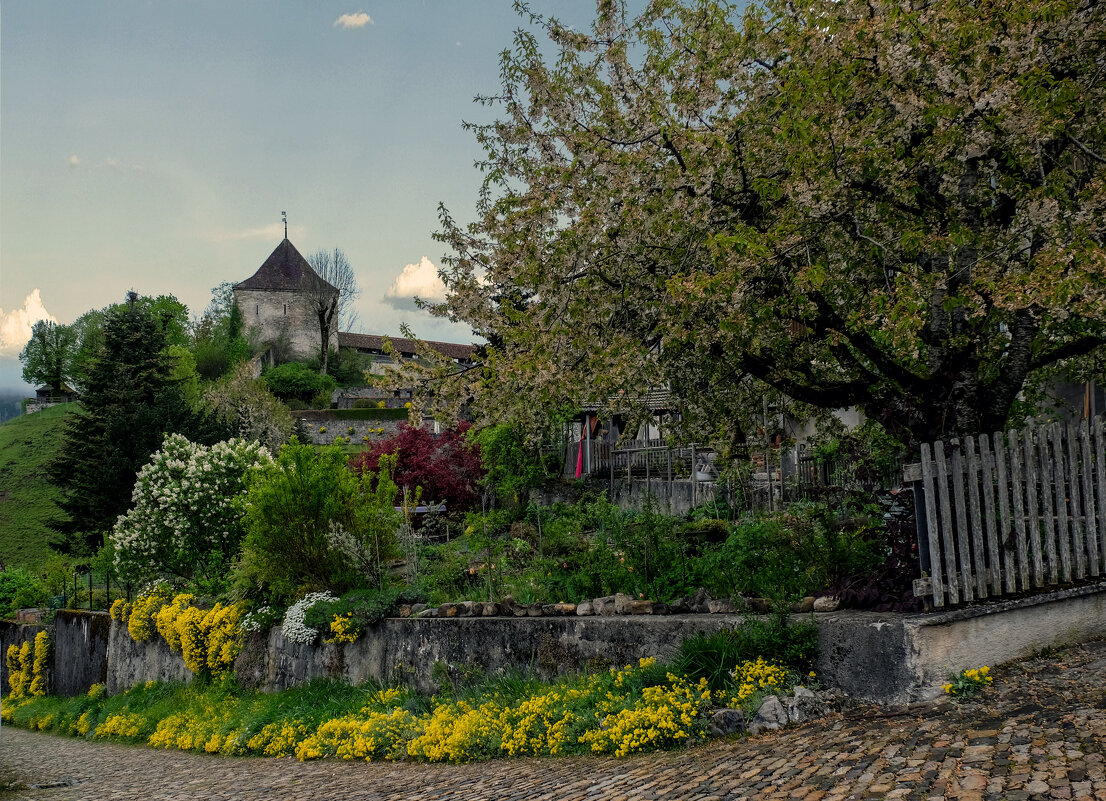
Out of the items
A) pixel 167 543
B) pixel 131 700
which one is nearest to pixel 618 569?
pixel 131 700

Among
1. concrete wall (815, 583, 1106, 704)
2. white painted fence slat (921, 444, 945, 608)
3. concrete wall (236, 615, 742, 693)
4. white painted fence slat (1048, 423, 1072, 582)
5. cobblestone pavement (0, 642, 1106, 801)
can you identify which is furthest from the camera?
concrete wall (236, 615, 742, 693)

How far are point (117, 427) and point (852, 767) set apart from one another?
2793cm

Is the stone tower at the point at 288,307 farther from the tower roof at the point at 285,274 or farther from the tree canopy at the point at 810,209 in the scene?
the tree canopy at the point at 810,209

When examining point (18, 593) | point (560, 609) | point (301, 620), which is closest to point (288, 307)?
point (18, 593)

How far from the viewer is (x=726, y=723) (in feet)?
A: 19.7

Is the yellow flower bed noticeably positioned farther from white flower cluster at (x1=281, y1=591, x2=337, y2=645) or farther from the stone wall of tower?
the stone wall of tower

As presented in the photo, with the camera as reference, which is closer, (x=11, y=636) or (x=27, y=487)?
(x=11, y=636)

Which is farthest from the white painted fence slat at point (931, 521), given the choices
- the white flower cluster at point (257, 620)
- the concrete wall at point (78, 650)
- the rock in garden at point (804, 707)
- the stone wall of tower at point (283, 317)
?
the stone wall of tower at point (283, 317)

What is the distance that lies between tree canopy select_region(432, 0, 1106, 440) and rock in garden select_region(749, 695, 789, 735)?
2693 mm

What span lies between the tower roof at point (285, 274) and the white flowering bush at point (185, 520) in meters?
62.2

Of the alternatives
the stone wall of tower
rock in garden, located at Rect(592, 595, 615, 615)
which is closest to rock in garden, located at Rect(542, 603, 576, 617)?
rock in garden, located at Rect(592, 595, 615, 615)

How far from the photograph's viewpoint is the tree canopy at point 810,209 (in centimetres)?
636

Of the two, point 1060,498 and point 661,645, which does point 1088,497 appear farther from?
point 661,645

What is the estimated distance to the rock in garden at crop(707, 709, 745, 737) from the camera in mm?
6000
